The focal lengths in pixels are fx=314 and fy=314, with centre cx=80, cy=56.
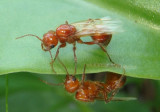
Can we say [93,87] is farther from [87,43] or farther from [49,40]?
[49,40]

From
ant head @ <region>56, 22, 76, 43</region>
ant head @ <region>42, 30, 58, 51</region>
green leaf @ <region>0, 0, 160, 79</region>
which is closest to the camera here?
green leaf @ <region>0, 0, 160, 79</region>

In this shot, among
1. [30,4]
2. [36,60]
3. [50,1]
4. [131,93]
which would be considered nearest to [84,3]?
[50,1]

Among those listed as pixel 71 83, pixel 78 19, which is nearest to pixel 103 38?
pixel 78 19

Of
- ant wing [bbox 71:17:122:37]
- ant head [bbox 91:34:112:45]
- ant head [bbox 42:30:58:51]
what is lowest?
ant head [bbox 42:30:58:51]

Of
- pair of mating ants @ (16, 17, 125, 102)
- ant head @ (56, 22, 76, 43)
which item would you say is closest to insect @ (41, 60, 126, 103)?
pair of mating ants @ (16, 17, 125, 102)

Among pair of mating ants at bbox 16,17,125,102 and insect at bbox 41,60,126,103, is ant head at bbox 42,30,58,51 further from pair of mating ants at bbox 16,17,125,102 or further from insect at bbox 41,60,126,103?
insect at bbox 41,60,126,103

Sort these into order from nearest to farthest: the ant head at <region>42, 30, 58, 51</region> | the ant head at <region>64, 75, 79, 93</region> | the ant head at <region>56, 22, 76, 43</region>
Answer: the ant head at <region>42, 30, 58, 51</region> < the ant head at <region>56, 22, 76, 43</region> < the ant head at <region>64, 75, 79, 93</region>

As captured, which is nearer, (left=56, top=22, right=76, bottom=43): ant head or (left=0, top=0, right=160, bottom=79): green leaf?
(left=0, top=0, right=160, bottom=79): green leaf

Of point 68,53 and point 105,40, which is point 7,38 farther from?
point 105,40

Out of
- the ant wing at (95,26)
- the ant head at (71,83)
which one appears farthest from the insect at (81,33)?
the ant head at (71,83)
